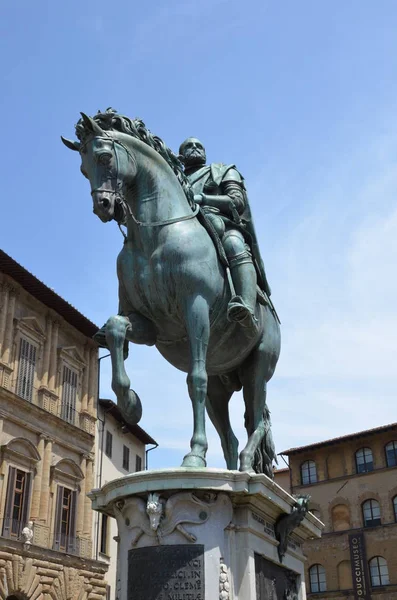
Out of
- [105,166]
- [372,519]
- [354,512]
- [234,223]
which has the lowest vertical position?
[105,166]

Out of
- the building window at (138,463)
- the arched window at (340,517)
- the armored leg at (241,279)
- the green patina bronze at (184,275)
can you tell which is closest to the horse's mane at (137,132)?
the green patina bronze at (184,275)

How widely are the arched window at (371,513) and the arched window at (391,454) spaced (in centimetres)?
269

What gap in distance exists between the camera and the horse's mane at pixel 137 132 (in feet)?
17.4

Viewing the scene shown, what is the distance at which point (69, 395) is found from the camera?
3022cm

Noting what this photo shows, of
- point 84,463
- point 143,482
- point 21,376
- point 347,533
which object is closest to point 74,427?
point 84,463

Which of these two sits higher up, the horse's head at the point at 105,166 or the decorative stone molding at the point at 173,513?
the horse's head at the point at 105,166

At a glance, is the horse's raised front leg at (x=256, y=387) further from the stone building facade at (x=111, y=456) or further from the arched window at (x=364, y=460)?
the arched window at (x=364, y=460)

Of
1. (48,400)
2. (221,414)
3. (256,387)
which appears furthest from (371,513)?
(256,387)

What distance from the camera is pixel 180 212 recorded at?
213 inches

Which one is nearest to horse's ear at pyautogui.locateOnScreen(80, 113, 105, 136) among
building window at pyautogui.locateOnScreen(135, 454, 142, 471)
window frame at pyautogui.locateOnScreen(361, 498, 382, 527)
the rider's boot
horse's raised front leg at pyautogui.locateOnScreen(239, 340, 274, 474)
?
the rider's boot

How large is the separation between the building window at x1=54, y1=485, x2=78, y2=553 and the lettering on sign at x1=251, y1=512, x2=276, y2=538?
23.1 metres

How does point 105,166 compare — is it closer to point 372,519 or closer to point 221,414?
point 221,414

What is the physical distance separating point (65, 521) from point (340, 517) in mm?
23416

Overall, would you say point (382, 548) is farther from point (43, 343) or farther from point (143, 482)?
point (143, 482)
